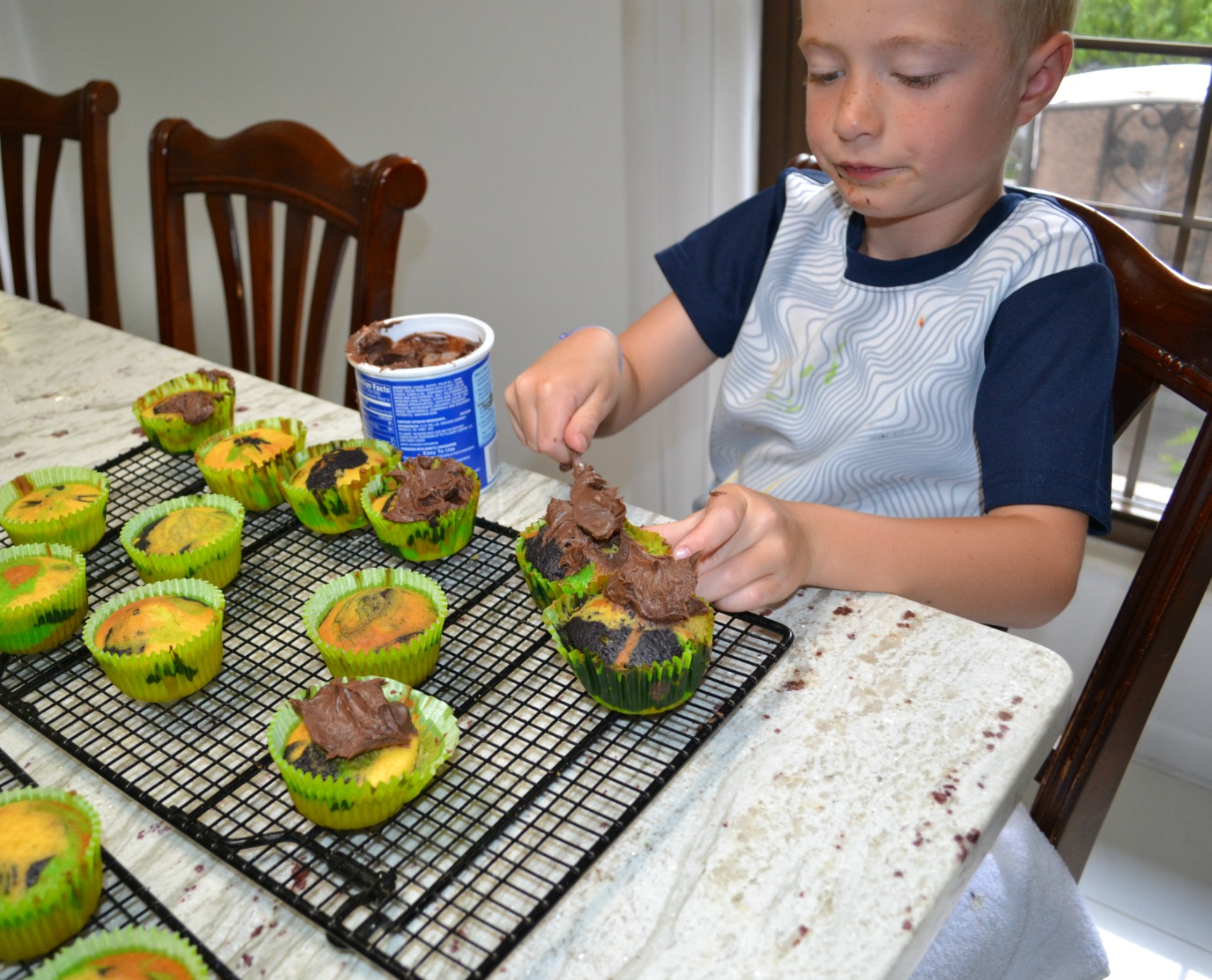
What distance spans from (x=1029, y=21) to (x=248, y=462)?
1072 millimetres

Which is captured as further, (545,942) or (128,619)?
(128,619)

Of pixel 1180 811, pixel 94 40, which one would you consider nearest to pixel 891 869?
pixel 1180 811

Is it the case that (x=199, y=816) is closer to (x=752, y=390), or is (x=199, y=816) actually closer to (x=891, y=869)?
(x=891, y=869)

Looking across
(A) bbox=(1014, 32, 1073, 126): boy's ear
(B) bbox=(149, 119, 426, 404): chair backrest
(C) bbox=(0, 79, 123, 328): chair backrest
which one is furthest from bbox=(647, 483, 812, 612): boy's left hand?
(C) bbox=(0, 79, 123, 328): chair backrest

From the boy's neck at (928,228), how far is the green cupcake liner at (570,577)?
1.77ft

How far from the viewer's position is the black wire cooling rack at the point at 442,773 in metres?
0.80

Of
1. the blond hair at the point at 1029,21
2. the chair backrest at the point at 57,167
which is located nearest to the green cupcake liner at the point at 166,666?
the blond hair at the point at 1029,21

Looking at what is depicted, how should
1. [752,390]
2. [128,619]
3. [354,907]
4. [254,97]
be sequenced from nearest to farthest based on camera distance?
[354,907]
[128,619]
[752,390]
[254,97]

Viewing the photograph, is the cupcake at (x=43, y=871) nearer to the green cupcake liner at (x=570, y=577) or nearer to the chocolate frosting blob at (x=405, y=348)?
the green cupcake liner at (x=570, y=577)

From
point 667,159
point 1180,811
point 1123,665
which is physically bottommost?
point 1180,811

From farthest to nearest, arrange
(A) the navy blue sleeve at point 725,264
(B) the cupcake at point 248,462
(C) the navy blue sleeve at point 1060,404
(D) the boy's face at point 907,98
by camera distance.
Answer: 1. (A) the navy blue sleeve at point 725,264
2. (B) the cupcake at point 248,462
3. (C) the navy blue sleeve at point 1060,404
4. (D) the boy's face at point 907,98

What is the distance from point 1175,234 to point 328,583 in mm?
1792

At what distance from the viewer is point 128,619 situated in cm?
107

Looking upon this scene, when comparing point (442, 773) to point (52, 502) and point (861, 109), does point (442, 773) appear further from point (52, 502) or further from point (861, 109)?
point (861, 109)
